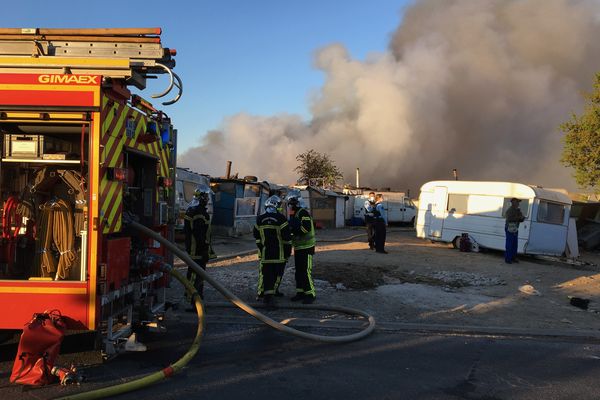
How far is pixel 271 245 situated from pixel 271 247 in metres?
0.03

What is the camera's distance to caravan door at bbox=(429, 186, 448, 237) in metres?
16.7

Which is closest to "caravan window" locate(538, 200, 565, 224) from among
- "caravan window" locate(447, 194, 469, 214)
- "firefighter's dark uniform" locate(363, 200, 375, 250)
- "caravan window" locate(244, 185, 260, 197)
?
"caravan window" locate(447, 194, 469, 214)

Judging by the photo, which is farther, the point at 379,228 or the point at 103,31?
the point at 379,228

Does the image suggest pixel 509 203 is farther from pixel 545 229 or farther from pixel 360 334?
pixel 360 334

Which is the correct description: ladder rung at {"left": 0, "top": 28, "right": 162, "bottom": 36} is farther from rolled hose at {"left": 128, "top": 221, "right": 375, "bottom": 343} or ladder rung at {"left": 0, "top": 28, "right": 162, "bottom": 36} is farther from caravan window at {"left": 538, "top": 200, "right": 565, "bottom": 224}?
caravan window at {"left": 538, "top": 200, "right": 565, "bottom": 224}

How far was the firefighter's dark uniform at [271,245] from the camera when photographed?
7.16 meters

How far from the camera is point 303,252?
7.74 m

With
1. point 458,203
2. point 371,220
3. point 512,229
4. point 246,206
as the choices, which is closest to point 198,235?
point 371,220

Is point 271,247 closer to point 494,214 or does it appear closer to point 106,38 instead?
point 106,38

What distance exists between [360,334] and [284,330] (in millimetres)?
907

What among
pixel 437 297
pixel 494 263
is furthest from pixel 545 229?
pixel 437 297

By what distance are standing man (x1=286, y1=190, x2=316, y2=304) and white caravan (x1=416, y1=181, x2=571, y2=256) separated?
29.7 ft

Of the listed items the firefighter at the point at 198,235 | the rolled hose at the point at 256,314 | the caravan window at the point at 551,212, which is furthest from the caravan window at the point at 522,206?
the firefighter at the point at 198,235

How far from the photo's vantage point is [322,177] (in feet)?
160
